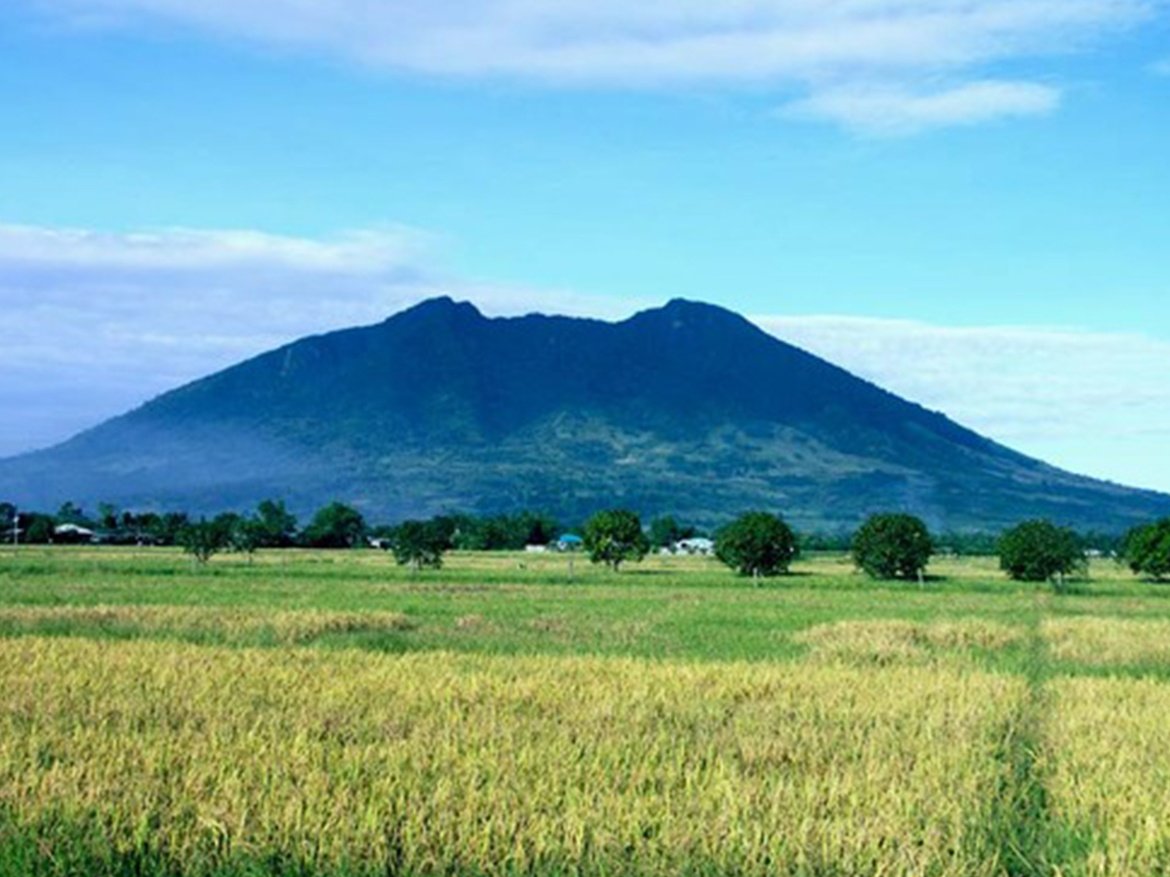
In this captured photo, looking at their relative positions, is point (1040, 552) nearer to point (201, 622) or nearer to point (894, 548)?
point (894, 548)

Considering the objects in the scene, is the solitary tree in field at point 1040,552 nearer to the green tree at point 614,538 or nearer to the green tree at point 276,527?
the green tree at point 614,538

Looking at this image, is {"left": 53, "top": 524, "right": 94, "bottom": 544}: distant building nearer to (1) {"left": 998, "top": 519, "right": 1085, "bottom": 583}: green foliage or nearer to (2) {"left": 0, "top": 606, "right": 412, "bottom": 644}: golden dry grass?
(1) {"left": 998, "top": 519, "right": 1085, "bottom": 583}: green foliage

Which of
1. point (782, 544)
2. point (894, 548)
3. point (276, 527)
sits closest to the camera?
point (894, 548)

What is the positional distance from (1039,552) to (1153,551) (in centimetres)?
1062

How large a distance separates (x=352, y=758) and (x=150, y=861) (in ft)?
9.26

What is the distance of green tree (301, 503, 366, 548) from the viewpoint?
119125mm

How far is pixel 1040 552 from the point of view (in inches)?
2427

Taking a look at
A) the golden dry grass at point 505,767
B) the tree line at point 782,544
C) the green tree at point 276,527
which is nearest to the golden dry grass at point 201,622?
the golden dry grass at point 505,767

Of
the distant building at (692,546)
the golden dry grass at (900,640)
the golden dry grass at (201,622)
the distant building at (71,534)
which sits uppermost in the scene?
the distant building at (71,534)

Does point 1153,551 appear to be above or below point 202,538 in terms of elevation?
below

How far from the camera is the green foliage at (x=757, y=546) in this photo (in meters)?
69.2

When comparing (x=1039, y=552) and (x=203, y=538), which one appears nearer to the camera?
(x=1039, y=552)

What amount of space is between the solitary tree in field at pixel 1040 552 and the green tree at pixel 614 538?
21446 millimetres

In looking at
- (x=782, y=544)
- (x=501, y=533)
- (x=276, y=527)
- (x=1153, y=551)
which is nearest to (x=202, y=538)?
(x=782, y=544)
